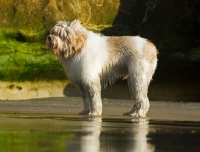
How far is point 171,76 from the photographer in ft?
66.8

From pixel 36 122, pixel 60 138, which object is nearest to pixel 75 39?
pixel 36 122

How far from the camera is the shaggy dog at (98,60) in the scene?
13883 millimetres

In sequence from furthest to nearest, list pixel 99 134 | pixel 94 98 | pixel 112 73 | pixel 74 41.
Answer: pixel 112 73 → pixel 74 41 → pixel 94 98 → pixel 99 134

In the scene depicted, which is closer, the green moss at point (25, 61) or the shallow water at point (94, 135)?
the shallow water at point (94, 135)

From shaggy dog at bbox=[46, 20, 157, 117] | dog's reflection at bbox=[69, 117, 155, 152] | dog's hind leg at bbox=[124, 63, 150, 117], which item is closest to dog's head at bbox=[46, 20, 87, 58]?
shaggy dog at bbox=[46, 20, 157, 117]

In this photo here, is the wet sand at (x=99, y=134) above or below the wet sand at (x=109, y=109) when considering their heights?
above

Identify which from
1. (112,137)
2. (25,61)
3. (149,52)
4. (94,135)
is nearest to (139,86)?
(149,52)

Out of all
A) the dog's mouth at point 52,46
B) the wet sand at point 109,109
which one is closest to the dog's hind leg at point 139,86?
the wet sand at point 109,109

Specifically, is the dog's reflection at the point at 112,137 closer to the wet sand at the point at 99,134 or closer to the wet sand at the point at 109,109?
the wet sand at the point at 99,134

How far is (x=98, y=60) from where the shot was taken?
46.2 ft

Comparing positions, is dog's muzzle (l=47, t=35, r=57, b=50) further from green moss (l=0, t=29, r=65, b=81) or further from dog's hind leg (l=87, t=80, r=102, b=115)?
green moss (l=0, t=29, r=65, b=81)

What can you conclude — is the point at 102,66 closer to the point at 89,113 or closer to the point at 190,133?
the point at 89,113

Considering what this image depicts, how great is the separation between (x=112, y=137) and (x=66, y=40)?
17.7 feet

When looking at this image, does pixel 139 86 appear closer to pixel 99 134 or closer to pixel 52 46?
pixel 52 46
